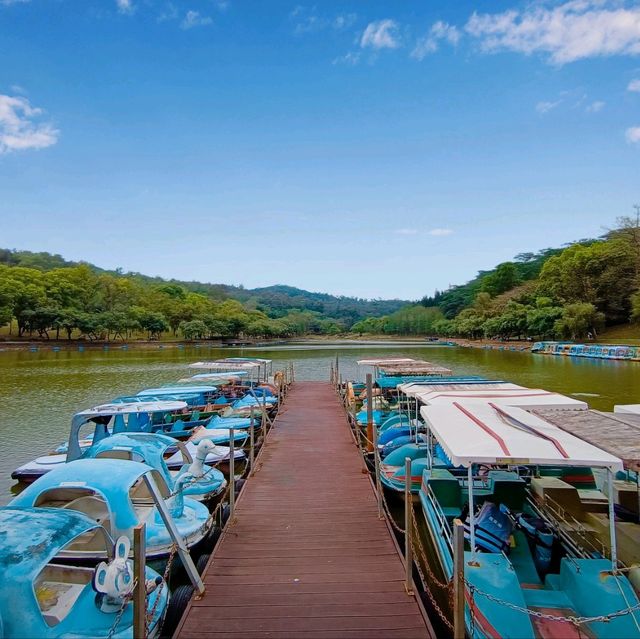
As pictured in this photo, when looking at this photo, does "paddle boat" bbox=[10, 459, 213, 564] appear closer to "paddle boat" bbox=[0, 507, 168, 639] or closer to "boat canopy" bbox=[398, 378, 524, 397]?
"paddle boat" bbox=[0, 507, 168, 639]

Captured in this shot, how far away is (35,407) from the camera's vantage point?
22000mm

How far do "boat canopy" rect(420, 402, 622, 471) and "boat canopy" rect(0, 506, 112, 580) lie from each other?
444 centimetres

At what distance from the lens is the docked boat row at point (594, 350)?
46.2 m

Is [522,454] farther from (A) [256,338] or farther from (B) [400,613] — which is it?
(A) [256,338]

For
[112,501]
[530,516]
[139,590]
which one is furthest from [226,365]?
[139,590]

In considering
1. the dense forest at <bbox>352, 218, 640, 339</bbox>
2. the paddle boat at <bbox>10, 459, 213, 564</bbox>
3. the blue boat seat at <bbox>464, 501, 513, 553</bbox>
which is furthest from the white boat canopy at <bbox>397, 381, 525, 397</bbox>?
the dense forest at <bbox>352, 218, 640, 339</bbox>

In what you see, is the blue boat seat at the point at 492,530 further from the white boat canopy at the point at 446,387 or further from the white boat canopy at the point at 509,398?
the white boat canopy at the point at 446,387

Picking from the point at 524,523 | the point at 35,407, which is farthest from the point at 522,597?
the point at 35,407

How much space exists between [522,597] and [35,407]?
23.8 meters

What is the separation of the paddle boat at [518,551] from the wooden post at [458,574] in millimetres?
333

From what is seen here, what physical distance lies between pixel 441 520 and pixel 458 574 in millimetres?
2851

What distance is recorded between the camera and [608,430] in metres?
6.59

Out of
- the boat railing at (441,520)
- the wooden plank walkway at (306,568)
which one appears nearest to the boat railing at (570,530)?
the boat railing at (441,520)

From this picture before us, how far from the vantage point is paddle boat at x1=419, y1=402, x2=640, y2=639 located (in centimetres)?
468
